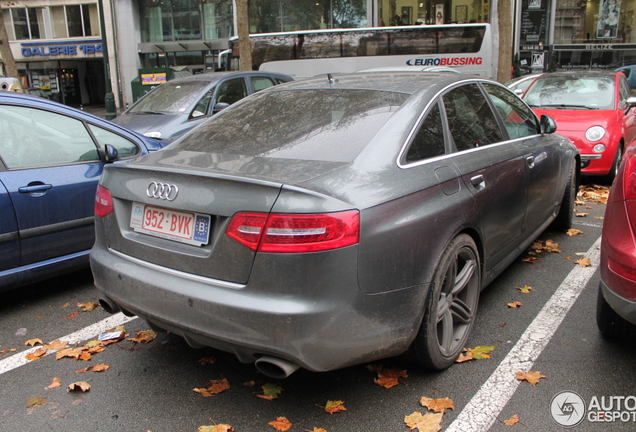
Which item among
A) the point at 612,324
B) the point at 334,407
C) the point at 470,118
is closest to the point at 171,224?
the point at 334,407

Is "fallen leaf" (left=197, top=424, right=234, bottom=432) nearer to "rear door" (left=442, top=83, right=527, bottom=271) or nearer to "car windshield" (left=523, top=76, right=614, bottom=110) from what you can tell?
"rear door" (left=442, top=83, right=527, bottom=271)

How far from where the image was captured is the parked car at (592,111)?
25.5ft

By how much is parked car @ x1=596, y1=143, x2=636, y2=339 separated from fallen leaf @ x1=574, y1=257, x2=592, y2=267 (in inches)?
69.7

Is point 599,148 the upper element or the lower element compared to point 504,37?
lower

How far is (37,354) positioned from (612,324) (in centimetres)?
342

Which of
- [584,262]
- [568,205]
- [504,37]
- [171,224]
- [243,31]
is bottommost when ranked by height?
[584,262]

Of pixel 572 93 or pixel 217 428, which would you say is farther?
pixel 572 93

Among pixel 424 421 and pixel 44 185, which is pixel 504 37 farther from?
pixel 424 421

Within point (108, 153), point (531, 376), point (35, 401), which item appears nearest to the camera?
point (35, 401)

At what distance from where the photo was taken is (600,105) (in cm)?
847

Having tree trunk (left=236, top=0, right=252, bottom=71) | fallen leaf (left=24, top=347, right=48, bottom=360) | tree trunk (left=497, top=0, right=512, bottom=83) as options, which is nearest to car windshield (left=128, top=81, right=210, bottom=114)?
tree trunk (left=236, top=0, right=252, bottom=71)

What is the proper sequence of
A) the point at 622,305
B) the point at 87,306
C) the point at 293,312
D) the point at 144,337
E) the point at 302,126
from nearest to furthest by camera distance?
the point at 293,312 → the point at 622,305 → the point at 302,126 → the point at 144,337 → the point at 87,306

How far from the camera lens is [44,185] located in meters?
4.02

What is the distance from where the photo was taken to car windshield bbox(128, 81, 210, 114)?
879 cm
